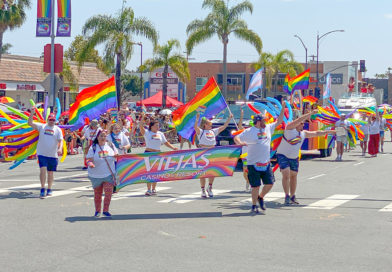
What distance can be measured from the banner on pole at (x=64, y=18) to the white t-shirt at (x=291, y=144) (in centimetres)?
1952

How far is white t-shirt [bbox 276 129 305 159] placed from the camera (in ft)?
42.2

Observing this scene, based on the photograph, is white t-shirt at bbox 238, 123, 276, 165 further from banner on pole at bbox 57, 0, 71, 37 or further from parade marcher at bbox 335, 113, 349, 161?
banner on pole at bbox 57, 0, 71, 37

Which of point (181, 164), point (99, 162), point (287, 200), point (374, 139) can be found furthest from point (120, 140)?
point (374, 139)

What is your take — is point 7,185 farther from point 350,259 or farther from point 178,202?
point 350,259

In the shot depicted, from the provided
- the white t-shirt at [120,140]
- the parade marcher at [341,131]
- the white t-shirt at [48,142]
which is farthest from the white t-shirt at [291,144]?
the parade marcher at [341,131]

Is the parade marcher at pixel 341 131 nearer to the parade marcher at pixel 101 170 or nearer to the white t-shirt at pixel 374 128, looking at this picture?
the white t-shirt at pixel 374 128

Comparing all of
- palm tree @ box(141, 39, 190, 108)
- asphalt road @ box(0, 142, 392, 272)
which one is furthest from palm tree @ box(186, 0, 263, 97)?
asphalt road @ box(0, 142, 392, 272)

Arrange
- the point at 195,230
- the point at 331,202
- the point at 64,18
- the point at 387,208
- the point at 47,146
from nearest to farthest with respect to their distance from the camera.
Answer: the point at 195,230, the point at 387,208, the point at 331,202, the point at 47,146, the point at 64,18

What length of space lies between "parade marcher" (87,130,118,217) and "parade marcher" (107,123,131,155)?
331 centimetres

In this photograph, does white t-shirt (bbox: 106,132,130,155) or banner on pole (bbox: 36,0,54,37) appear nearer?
white t-shirt (bbox: 106,132,130,155)

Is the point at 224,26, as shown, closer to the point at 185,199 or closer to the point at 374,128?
the point at 374,128

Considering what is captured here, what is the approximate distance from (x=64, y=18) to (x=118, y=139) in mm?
17206

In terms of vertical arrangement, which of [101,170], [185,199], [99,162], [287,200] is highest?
[99,162]

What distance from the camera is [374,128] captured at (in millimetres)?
26562
